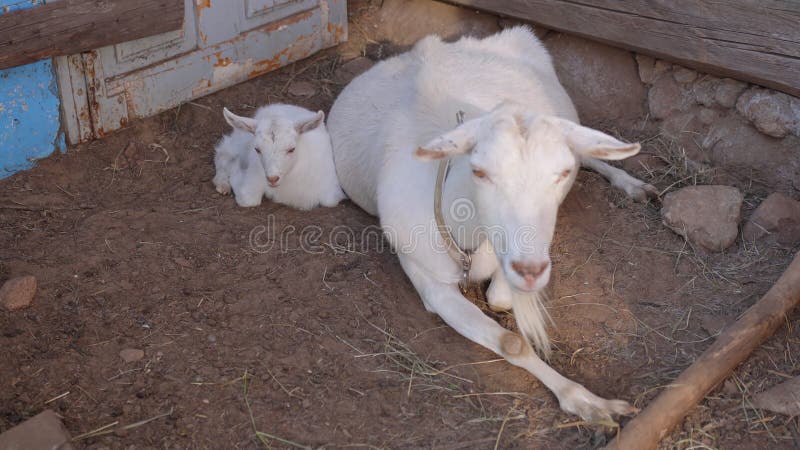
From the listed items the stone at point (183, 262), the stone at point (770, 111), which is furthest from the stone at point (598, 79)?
the stone at point (183, 262)

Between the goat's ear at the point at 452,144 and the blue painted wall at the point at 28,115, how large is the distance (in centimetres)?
223

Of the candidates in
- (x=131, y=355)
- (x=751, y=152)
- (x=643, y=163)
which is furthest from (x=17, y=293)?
(x=751, y=152)

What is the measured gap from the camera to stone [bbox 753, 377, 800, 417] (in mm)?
2848

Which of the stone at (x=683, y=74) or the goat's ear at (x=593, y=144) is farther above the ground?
the goat's ear at (x=593, y=144)

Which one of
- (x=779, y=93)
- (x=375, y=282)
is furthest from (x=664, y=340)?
(x=779, y=93)

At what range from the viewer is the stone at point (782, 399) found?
2848 millimetres

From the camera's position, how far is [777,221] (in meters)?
3.71

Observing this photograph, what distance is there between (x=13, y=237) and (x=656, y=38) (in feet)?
10.9

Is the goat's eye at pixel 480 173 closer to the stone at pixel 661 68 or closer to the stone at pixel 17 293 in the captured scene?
the stone at pixel 17 293

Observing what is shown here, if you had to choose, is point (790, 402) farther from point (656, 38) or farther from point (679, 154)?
point (656, 38)

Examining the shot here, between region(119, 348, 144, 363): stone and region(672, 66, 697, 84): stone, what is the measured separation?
3.11 metres

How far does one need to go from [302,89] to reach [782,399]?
130 inches

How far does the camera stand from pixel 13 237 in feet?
12.2

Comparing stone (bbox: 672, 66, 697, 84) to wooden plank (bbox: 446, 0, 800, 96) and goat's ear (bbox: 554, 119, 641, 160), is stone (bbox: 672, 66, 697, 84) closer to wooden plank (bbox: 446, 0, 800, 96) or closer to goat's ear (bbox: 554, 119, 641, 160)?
wooden plank (bbox: 446, 0, 800, 96)
